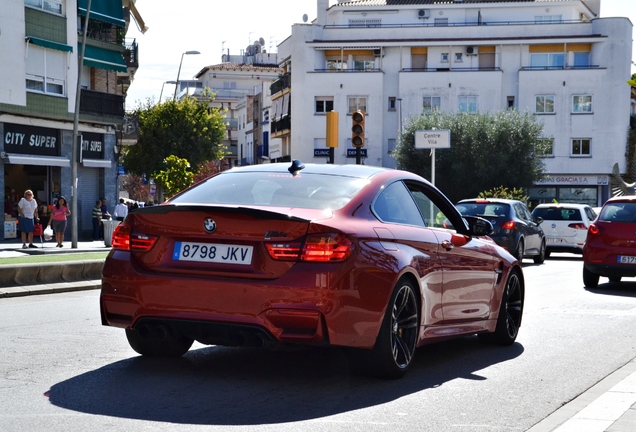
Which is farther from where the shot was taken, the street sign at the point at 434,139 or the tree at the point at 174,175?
the tree at the point at 174,175

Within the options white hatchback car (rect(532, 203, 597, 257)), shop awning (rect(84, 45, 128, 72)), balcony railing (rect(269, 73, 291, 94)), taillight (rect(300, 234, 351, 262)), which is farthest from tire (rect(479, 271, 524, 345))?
balcony railing (rect(269, 73, 291, 94))

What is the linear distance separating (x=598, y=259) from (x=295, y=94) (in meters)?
62.4

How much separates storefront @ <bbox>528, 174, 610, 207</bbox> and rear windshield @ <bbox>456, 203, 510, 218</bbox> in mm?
50292

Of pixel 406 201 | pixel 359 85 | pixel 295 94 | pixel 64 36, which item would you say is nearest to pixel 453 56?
pixel 359 85

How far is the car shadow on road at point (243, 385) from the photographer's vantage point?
600cm

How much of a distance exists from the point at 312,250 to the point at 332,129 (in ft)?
39.0

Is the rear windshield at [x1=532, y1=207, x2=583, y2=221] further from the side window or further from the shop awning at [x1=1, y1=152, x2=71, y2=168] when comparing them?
the side window

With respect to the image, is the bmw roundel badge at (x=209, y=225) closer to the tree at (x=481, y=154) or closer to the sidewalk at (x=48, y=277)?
the sidewalk at (x=48, y=277)

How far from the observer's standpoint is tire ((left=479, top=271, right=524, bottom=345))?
9438 millimetres

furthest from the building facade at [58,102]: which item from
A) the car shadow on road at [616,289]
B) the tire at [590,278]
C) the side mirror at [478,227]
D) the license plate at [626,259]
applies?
the side mirror at [478,227]

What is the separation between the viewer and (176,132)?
227 ft

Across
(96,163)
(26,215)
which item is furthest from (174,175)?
(26,215)

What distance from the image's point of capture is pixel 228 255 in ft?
22.3

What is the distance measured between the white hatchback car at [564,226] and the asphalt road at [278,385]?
20702 millimetres
